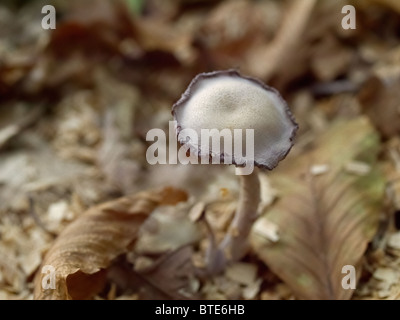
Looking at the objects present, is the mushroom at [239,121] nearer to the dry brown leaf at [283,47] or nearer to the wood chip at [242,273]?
the wood chip at [242,273]

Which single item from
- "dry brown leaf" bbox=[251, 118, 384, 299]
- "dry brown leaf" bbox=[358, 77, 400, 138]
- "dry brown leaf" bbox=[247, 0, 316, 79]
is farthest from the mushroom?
"dry brown leaf" bbox=[247, 0, 316, 79]

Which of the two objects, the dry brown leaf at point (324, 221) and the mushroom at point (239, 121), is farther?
the dry brown leaf at point (324, 221)

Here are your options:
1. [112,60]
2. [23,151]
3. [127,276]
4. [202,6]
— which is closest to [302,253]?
[127,276]

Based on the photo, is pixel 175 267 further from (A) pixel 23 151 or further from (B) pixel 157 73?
(B) pixel 157 73

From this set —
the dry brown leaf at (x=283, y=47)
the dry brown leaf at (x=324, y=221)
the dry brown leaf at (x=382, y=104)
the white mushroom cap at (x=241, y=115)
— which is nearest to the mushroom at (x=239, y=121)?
the white mushroom cap at (x=241, y=115)

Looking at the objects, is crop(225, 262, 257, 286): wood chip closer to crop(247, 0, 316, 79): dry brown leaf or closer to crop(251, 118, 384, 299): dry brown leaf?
crop(251, 118, 384, 299): dry brown leaf

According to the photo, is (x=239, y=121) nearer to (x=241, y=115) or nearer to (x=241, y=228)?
(x=241, y=115)
